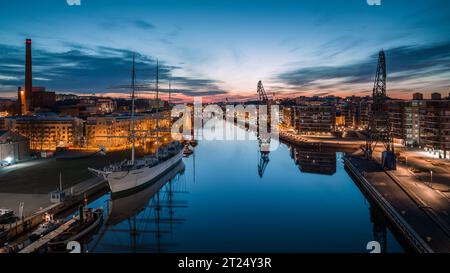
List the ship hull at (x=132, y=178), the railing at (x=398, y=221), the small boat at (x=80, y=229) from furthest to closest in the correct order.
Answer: the ship hull at (x=132, y=178) → the small boat at (x=80, y=229) → the railing at (x=398, y=221)

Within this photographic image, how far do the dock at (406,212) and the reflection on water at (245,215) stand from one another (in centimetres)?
40

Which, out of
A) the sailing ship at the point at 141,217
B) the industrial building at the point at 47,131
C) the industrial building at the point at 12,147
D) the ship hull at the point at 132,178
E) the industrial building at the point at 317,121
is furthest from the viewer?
the industrial building at the point at 317,121

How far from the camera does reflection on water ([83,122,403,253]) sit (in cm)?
776

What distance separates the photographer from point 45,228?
7391 millimetres

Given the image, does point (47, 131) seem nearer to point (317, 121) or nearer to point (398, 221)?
point (398, 221)

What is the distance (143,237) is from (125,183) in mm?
4635

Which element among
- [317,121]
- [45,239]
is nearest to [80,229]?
[45,239]

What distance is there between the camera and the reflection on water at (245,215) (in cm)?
776

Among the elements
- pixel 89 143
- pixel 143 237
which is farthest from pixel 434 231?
pixel 89 143

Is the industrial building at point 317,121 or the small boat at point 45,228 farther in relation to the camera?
the industrial building at point 317,121

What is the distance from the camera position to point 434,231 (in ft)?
22.1

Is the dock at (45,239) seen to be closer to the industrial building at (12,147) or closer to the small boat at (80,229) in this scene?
the small boat at (80,229)

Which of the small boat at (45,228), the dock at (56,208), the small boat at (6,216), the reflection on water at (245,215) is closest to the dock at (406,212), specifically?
the reflection on water at (245,215)
